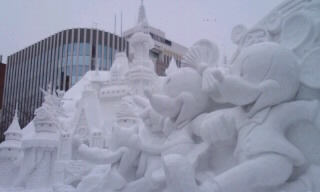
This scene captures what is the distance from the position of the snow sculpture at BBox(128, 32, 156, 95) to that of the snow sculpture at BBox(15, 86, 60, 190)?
2862mm

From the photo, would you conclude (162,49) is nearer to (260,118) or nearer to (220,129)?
(220,129)

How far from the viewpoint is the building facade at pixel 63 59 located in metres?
31.6

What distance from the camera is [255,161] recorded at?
6.42ft

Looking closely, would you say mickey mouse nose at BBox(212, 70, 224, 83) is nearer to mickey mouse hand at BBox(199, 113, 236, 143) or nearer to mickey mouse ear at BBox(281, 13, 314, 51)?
mickey mouse hand at BBox(199, 113, 236, 143)

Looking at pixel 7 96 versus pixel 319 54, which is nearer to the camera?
pixel 319 54

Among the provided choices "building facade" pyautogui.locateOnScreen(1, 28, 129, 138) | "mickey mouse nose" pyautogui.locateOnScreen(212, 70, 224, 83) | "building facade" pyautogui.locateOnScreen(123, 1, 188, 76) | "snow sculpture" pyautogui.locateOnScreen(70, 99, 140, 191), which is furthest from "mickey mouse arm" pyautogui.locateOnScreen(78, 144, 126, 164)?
"building facade" pyautogui.locateOnScreen(1, 28, 129, 138)

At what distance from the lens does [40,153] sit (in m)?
7.55

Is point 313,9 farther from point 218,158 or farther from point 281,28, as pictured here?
point 218,158

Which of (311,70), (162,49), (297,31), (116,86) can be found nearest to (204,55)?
(297,31)

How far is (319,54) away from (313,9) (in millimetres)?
439

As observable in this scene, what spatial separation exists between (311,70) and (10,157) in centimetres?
759

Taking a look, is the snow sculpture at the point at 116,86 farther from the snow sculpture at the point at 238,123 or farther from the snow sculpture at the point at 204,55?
the snow sculpture at the point at 204,55

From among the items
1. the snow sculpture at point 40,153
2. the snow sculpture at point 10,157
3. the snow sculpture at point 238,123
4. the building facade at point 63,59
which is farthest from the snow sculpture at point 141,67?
the building facade at point 63,59

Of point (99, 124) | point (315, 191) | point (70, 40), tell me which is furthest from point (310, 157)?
point (70, 40)
